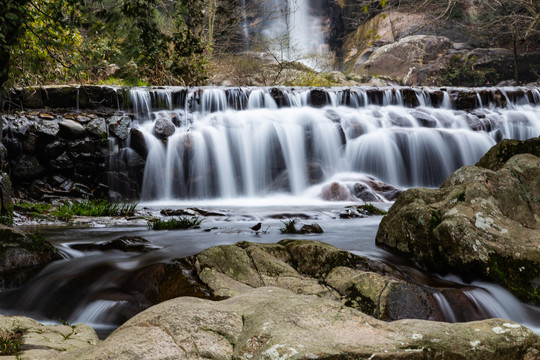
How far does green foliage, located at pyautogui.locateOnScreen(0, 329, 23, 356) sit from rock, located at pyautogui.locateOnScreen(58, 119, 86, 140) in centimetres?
1010

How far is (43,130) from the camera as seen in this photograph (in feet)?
37.2

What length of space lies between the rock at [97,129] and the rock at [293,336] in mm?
10864

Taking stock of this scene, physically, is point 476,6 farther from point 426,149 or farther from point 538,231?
point 538,231

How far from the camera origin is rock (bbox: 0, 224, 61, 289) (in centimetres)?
432

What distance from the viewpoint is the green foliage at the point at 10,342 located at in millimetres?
2264

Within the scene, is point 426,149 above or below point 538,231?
above

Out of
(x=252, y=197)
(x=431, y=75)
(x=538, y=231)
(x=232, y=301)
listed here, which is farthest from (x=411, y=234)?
(x=431, y=75)

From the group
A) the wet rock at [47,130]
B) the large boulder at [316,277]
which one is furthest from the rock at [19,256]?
the wet rock at [47,130]

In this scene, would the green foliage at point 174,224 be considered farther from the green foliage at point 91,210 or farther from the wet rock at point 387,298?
the wet rock at point 387,298

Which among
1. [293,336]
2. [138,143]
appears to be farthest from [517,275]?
[138,143]

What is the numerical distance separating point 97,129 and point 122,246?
7439mm

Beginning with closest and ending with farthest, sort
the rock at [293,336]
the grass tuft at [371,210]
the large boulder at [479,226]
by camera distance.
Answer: the rock at [293,336] → the large boulder at [479,226] → the grass tuft at [371,210]

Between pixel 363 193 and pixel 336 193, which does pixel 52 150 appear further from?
pixel 363 193

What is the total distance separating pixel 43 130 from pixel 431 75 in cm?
2088
